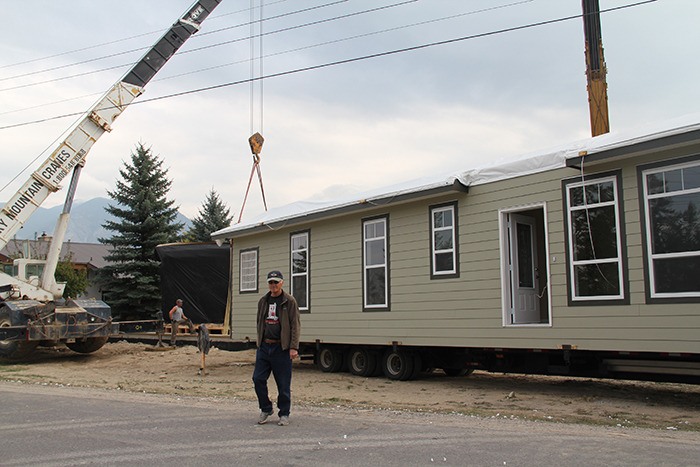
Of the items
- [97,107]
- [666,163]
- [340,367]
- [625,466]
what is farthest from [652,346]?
[97,107]

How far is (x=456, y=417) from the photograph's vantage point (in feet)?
26.7

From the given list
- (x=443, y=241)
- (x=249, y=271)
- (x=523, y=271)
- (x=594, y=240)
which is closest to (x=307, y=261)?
(x=249, y=271)

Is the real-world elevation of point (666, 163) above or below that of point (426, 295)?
above

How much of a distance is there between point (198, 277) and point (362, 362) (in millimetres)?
13016

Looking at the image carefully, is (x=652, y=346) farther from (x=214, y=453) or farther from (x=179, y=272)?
(x=179, y=272)

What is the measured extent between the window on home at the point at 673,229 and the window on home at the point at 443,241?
356 centimetres

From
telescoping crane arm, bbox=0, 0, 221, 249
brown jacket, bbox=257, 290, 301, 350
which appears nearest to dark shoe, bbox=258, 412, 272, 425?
brown jacket, bbox=257, 290, 301, 350

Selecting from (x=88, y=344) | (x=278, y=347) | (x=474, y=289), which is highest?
(x=474, y=289)

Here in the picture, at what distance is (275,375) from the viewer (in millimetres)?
7395

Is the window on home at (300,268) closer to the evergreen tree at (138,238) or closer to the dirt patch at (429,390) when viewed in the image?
the dirt patch at (429,390)

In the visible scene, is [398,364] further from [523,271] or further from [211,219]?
[211,219]

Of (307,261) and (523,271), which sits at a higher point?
(307,261)

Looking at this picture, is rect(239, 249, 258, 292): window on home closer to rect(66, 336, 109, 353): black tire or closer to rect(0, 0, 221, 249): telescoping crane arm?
rect(66, 336, 109, 353): black tire

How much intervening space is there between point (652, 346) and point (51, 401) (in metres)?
8.30
